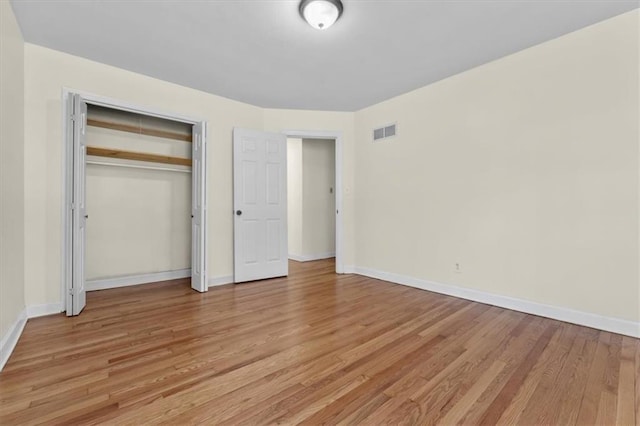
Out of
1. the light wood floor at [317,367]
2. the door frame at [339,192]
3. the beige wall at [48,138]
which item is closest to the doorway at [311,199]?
the door frame at [339,192]

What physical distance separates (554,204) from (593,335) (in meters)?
1.12

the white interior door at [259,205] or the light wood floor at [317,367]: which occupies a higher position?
the white interior door at [259,205]

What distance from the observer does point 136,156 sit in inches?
149

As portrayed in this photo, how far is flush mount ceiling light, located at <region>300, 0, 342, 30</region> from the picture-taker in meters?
2.13

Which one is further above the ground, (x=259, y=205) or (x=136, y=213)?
(x=259, y=205)

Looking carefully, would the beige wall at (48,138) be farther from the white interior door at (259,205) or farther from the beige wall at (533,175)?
the beige wall at (533,175)

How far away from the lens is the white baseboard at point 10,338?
1.94 m

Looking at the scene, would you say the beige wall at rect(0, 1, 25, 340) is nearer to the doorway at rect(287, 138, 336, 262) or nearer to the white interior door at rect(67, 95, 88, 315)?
the white interior door at rect(67, 95, 88, 315)

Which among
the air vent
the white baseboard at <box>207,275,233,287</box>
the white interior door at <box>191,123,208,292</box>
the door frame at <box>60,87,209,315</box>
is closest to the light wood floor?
the door frame at <box>60,87,209,315</box>

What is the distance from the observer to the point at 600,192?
8.19 ft

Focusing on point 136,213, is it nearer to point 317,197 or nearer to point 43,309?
point 43,309

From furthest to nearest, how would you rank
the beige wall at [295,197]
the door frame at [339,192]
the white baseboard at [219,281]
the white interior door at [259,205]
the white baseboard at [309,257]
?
the beige wall at [295,197] < the white baseboard at [309,257] < the door frame at [339,192] < the white interior door at [259,205] < the white baseboard at [219,281]

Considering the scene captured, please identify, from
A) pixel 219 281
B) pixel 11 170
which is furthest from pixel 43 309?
pixel 219 281

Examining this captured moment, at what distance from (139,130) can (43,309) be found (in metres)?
2.31
